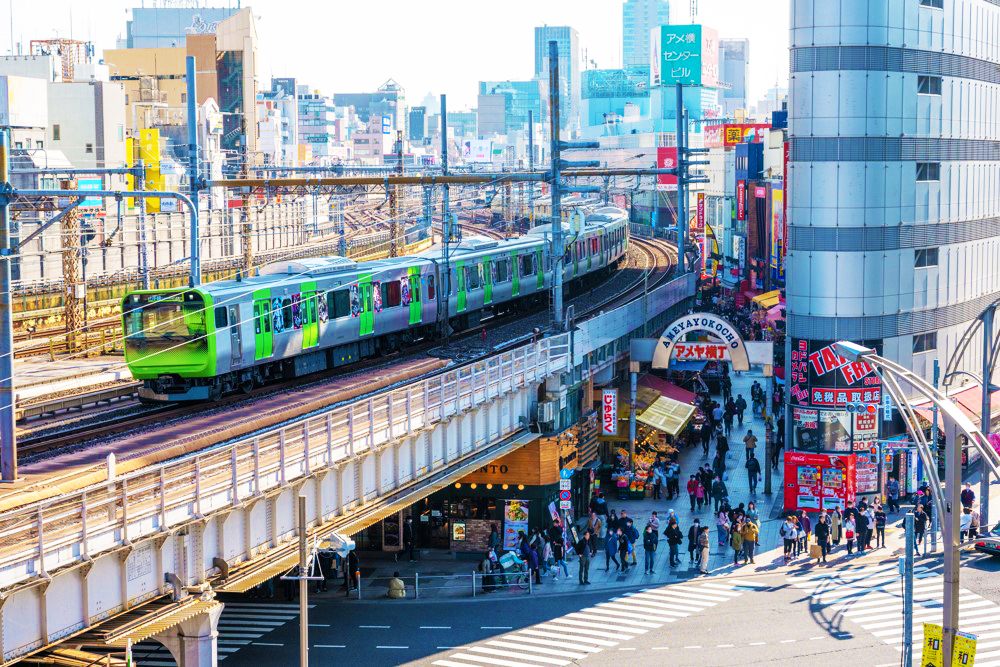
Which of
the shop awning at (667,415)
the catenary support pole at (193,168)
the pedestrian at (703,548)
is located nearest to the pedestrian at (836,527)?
the pedestrian at (703,548)

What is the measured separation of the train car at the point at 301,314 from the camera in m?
39.3

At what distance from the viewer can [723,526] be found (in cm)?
4309

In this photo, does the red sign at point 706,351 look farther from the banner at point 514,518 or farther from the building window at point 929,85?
the building window at point 929,85

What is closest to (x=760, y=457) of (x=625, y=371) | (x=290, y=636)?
(x=625, y=371)

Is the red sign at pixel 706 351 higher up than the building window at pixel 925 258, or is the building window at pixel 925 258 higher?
the building window at pixel 925 258

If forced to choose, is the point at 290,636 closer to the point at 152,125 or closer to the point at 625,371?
the point at 625,371

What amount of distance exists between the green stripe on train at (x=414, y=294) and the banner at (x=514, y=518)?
35.2 ft

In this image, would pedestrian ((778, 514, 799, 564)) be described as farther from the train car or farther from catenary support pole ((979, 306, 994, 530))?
the train car

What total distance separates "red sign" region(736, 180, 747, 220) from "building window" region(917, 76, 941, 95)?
144 ft

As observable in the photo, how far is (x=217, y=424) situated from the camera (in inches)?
1329

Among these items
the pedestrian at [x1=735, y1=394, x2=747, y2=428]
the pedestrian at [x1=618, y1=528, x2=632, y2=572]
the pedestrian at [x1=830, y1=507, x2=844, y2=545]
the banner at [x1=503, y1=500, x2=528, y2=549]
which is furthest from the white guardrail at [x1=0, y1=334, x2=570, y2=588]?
the pedestrian at [x1=735, y1=394, x2=747, y2=428]

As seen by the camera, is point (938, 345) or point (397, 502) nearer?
point (397, 502)

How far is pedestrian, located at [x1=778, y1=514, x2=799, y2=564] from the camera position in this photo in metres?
42.2

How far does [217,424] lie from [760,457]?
2738 cm
